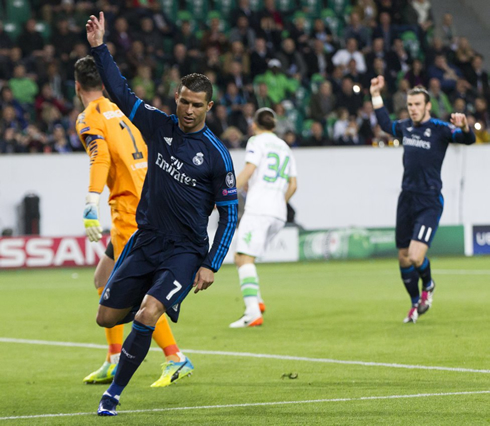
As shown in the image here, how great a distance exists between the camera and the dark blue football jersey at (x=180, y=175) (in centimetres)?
655

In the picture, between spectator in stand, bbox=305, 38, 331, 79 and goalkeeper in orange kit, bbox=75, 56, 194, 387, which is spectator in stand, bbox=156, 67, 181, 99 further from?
goalkeeper in orange kit, bbox=75, 56, 194, 387

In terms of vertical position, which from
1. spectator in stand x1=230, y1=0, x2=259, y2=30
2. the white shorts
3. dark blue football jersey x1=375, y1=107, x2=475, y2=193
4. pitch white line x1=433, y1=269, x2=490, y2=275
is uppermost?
spectator in stand x1=230, y1=0, x2=259, y2=30

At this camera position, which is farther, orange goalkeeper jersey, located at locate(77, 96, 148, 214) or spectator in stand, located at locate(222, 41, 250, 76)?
spectator in stand, located at locate(222, 41, 250, 76)

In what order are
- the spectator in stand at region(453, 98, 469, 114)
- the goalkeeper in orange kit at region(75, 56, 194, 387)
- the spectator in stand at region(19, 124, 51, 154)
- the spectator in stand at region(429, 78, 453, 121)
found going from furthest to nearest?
the spectator in stand at region(453, 98, 469, 114) < the spectator in stand at region(429, 78, 453, 121) < the spectator in stand at region(19, 124, 51, 154) < the goalkeeper in orange kit at region(75, 56, 194, 387)

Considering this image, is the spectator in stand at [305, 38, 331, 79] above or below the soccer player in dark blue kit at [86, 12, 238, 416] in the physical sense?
above

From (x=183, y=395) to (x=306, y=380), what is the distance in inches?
39.4

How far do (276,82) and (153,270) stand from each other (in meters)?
17.8

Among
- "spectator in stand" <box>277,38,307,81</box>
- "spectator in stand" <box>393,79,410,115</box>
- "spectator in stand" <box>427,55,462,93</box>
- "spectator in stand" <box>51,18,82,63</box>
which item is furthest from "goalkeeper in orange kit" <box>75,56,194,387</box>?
"spectator in stand" <box>427,55,462,93</box>

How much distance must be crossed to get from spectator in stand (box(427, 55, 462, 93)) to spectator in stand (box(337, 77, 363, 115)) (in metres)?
2.72

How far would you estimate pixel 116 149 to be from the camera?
7836 millimetres

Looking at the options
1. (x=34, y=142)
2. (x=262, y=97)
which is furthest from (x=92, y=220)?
(x=262, y=97)

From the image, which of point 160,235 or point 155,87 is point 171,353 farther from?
point 155,87

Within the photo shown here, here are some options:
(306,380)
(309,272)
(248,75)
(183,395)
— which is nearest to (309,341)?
(306,380)

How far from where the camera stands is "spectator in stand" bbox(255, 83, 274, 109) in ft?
76.0
